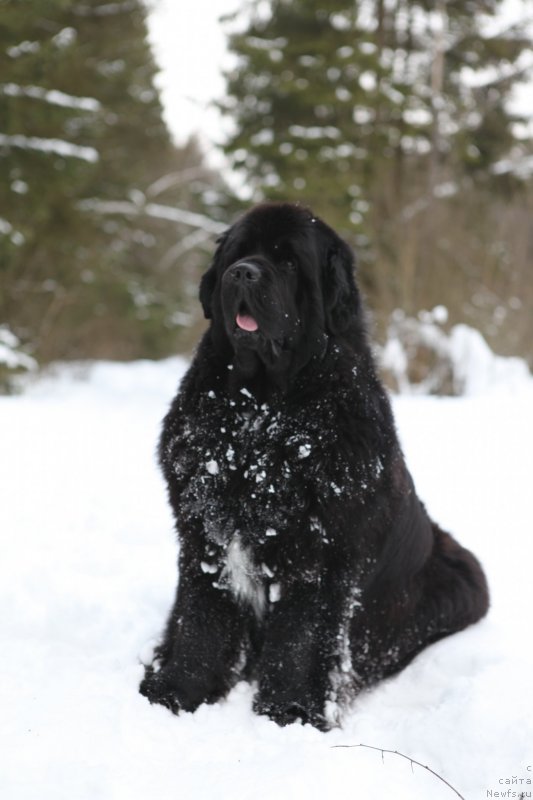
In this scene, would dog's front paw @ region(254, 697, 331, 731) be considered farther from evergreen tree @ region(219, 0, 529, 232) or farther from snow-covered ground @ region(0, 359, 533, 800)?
evergreen tree @ region(219, 0, 529, 232)

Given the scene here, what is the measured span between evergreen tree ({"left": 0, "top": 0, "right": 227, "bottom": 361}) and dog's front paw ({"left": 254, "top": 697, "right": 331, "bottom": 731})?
24.4 ft

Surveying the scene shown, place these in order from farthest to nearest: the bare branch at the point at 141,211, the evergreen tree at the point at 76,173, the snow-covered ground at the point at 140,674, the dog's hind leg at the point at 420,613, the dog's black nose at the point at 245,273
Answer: the bare branch at the point at 141,211
the evergreen tree at the point at 76,173
the dog's hind leg at the point at 420,613
the dog's black nose at the point at 245,273
the snow-covered ground at the point at 140,674

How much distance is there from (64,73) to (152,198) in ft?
17.4

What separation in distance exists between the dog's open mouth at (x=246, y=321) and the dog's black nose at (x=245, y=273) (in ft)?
0.39

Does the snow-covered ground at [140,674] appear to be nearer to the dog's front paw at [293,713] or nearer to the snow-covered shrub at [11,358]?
the dog's front paw at [293,713]

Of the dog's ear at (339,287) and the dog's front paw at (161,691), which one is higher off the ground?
the dog's ear at (339,287)

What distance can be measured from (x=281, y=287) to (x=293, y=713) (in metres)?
1.67

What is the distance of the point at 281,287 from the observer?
2828 mm

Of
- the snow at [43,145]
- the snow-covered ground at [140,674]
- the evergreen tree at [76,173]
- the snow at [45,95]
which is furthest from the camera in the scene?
the snow at [43,145]

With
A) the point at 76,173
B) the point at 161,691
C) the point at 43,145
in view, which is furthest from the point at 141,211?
the point at 161,691

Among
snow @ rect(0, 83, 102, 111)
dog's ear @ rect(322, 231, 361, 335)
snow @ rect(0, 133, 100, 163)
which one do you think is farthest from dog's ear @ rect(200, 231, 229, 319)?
snow @ rect(0, 133, 100, 163)

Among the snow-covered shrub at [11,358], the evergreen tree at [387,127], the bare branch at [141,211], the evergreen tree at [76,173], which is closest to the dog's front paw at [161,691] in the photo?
the snow-covered shrub at [11,358]

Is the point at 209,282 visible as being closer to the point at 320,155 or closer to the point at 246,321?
the point at 246,321

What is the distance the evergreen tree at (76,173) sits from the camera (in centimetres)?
905
